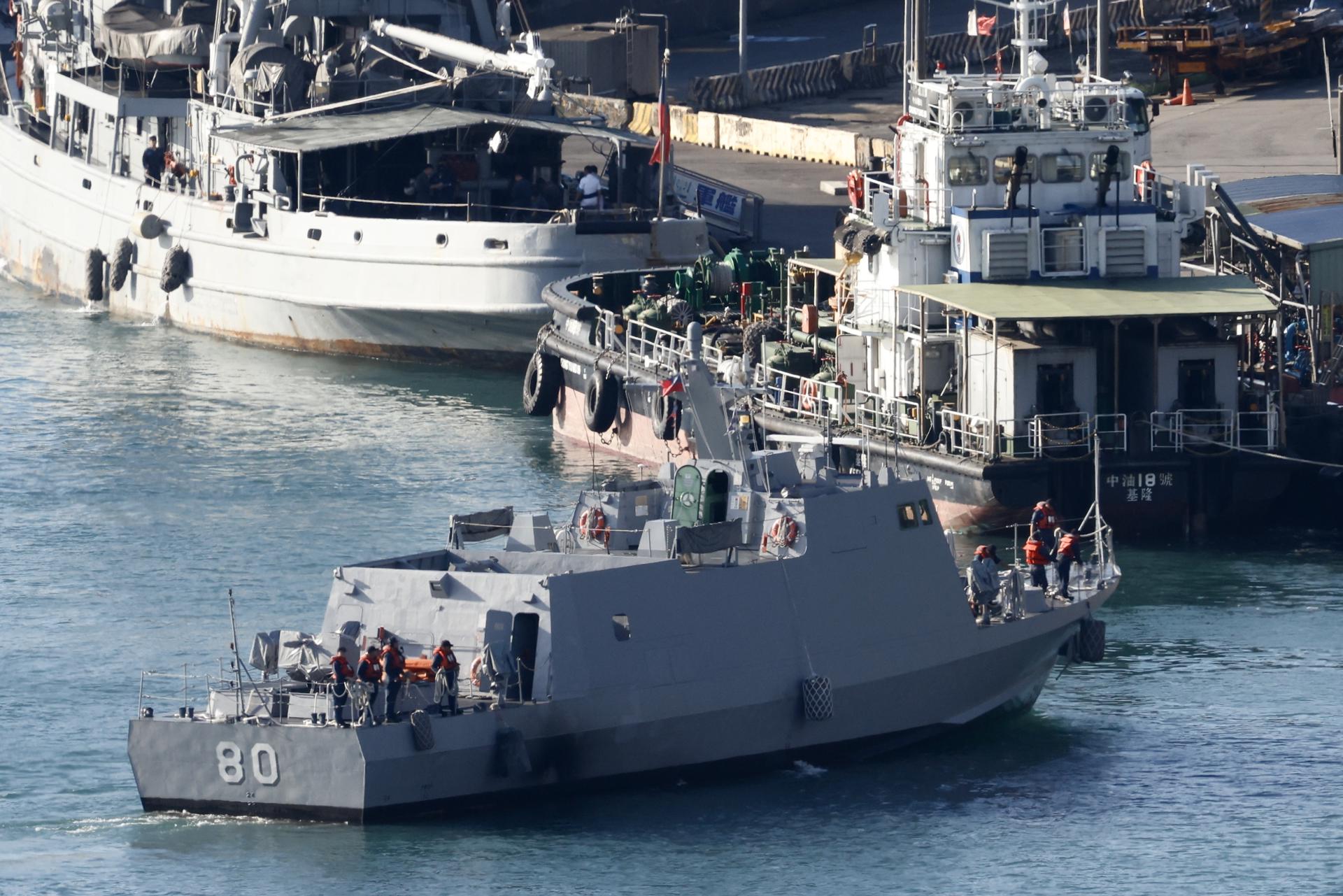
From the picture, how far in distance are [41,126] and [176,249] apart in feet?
38.0

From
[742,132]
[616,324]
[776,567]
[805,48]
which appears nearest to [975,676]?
[776,567]

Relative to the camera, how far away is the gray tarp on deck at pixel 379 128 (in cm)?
5353

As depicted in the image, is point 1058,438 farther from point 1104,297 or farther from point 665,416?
point 665,416

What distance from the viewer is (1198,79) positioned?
68.8 metres

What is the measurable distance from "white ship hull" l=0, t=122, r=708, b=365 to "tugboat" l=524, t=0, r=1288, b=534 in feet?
26.0

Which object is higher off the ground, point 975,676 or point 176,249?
point 176,249

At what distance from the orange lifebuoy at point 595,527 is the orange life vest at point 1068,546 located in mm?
5713

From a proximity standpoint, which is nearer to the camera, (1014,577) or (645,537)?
(645,537)

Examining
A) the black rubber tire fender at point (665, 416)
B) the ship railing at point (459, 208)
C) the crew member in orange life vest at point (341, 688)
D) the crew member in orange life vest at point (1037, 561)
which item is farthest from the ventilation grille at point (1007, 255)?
the crew member in orange life vest at point (341, 688)

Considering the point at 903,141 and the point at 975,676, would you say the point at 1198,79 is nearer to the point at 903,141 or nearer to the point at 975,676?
the point at 903,141

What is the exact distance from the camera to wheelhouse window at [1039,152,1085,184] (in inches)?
1570

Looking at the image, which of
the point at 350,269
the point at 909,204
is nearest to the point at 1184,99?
the point at 350,269

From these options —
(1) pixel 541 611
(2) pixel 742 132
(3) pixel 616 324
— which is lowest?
(1) pixel 541 611

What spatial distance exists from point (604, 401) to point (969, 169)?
8.20 metres
